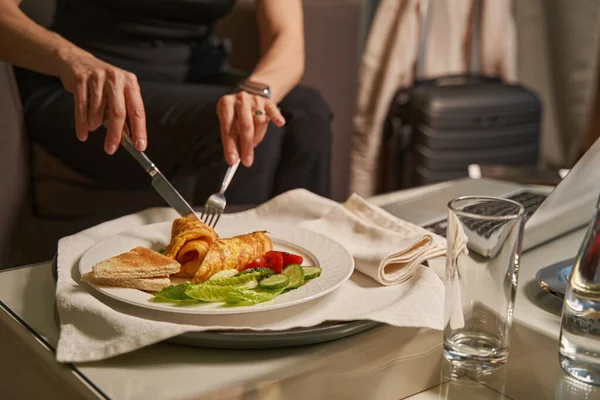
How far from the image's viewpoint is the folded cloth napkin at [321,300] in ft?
2.31

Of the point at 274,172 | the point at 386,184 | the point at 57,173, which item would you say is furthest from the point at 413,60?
the point at 57,173

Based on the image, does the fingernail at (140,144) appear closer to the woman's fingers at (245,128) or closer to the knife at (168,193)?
the knife at (168,193)

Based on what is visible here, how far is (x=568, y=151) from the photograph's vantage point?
325 cm

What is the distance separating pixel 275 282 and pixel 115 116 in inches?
16.7

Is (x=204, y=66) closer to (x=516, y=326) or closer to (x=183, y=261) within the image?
(x=183, y=261)

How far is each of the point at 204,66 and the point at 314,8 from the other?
1.68 ft

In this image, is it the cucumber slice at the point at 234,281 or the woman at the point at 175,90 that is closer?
the cucumber slice at the point at 234,281

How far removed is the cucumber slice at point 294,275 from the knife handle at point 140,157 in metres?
0.30

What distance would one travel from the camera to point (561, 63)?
317 centimetres

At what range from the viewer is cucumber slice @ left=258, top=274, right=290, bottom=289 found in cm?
77

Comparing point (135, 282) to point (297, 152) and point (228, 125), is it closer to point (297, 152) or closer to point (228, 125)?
point (228, 125)

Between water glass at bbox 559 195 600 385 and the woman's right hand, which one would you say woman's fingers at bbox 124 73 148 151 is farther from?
water glass at bbox 559 195 600 385

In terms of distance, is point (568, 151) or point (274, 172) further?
point (568, 151)

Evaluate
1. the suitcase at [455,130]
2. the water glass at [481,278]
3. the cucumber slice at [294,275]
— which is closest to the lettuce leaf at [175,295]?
the cucumber slice at [294,275]
